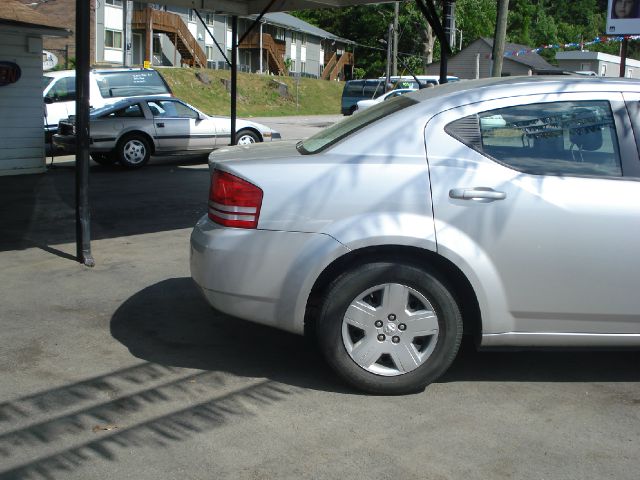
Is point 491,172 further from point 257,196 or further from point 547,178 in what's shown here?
point 257,196

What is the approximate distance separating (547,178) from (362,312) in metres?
1.25

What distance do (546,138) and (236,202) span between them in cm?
177

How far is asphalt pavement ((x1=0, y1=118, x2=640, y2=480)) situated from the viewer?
3.88 metres

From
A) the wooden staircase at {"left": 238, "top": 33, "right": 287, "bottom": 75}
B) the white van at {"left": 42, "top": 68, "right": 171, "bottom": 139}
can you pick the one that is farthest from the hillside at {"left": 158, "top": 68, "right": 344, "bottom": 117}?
the white van at {"left": 42, "top": 68, "right": 171, "bottom": 139}

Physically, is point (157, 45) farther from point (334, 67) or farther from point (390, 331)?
point (390, 331)

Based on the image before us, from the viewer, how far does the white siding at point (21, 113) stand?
14.1m

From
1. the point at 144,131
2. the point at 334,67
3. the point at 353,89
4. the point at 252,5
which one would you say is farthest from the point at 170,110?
the point at 334,67

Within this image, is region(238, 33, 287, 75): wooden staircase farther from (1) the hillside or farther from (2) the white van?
(2) the white van

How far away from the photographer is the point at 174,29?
51062 millimetres

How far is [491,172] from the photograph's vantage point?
15.1 ft

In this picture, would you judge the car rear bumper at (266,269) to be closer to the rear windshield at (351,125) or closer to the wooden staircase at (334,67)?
the rear windshield at (351,125)

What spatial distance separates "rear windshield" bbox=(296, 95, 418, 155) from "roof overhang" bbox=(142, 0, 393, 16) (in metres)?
7.38

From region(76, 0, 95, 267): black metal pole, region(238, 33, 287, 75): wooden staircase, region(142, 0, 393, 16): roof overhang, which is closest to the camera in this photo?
region(76, 0, 95, 267): black metal pole

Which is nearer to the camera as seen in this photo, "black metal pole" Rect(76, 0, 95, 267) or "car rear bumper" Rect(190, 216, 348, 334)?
"car rear bumper" Rect(190, 216, 348, 334)
